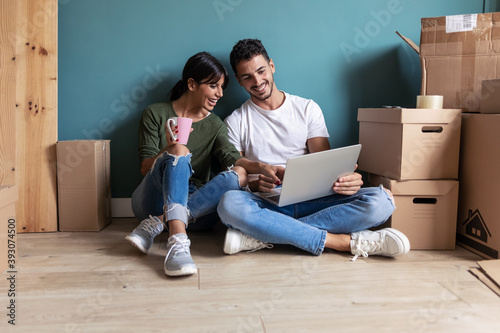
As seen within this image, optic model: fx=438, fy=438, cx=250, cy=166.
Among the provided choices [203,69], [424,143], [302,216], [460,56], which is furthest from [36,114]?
[460,56]

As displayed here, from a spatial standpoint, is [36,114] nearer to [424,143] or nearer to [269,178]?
[269,178]

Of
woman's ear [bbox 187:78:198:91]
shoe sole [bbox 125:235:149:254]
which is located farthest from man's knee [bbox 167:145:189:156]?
woman's ear [bbox 187:78:198:91]

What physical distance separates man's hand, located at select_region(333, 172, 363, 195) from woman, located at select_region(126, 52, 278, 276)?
9.3 inches

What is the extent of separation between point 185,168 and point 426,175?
0.96 meters

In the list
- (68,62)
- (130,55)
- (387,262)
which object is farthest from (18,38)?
(387,262)

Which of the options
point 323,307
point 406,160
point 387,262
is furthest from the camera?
point 406,160

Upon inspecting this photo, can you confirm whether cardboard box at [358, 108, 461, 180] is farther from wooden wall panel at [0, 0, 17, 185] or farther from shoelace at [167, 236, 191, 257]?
wooden wall panel at [0, 0, 17, 185]

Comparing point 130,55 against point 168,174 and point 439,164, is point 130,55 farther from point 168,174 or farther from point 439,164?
point 439,164

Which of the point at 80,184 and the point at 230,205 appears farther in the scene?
the point at 80,184

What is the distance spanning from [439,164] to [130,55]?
4.91ft

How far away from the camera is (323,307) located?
119 centimetres

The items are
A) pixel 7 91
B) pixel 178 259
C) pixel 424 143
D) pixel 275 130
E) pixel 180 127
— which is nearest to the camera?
pixel 178 259

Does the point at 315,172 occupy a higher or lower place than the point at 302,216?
higher

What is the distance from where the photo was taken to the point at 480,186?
1.71 m
